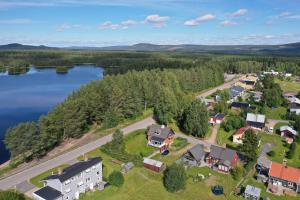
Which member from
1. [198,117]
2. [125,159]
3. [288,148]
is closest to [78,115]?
[125,159]

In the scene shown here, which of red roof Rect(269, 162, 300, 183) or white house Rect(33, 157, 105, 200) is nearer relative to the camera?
white house Rect(33, 157, 105, 200)

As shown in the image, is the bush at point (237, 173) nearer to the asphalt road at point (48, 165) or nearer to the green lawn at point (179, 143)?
the green lawn at point (179, 143)

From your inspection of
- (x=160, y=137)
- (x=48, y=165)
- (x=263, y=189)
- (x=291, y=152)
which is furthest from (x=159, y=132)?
(x=291, y=152)

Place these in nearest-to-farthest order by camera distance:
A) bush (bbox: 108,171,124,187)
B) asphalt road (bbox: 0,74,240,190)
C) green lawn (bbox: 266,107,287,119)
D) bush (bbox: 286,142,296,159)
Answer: bush (bbox: 108,171,124,187)
asphalt road (bbox: 0,74,240,190)
bush (bbox: 286,142,296,159)
green lawn (bbox: 266,107,287,119)

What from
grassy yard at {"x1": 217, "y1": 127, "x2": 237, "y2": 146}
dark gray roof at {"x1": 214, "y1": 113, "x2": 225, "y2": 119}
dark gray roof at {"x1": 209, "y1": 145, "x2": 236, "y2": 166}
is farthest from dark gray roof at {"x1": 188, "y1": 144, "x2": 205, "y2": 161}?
dark gray roof at {"x1": 214, "y1": 113, "x2": 225, "y2": 119}

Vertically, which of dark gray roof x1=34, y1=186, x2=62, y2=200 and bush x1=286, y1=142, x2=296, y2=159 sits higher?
dark gray roof x1=34, y1=186, x2=62, y2=200

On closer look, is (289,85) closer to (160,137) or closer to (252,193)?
(160,137)

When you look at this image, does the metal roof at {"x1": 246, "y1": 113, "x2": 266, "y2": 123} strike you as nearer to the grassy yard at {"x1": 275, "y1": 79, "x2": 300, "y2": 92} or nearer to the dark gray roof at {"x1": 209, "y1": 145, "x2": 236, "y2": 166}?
the dark gray roof at {"x1": 209, "y1": 145, "x2": 236, "y2": 166}

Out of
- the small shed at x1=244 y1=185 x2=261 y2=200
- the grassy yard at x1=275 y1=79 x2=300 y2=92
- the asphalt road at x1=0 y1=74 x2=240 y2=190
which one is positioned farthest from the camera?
the grassy yard at x1=275 y1=79 x2=300 y2=92
